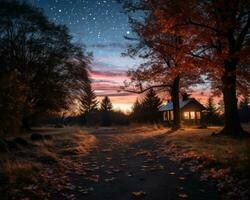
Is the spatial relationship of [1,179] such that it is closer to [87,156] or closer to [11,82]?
[87,156]

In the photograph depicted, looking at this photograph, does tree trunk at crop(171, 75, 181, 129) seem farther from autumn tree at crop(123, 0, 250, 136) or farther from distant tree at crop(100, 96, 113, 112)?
distant tree at crop(100, 96, 113, 112)

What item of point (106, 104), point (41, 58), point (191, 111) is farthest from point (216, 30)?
point (106, 104)

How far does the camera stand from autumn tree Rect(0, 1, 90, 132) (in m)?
34.1

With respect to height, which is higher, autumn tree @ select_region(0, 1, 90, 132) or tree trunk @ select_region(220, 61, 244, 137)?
autumn tree @ select_region(0, 1, 90, 132)

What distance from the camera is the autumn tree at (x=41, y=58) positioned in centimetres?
3409

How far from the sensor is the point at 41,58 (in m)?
36.6

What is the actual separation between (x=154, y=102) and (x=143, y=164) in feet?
209

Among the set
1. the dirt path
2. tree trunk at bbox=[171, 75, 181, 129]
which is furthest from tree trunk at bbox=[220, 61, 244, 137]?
tree trunk at bbox=[171, 75, 181, 129]

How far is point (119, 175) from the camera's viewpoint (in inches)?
435

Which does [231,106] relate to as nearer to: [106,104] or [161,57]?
[161,57]

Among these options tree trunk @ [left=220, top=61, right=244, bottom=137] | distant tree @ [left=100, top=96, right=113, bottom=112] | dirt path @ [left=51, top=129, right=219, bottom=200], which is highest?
distant tree @ [left=100, top=96, right=113, bottom=112]

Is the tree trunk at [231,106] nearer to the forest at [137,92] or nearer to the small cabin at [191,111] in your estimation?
the forest at [137,92]

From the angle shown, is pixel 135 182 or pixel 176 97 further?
pixel 176 97

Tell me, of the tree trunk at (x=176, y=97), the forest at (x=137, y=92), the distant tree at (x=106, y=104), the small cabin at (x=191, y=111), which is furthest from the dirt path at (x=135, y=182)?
the distant tree at (x=106, y=104)
